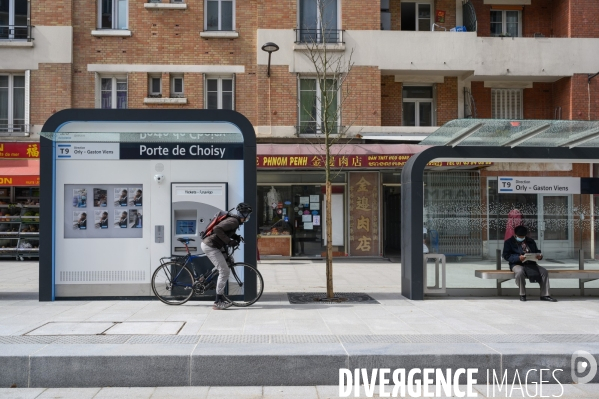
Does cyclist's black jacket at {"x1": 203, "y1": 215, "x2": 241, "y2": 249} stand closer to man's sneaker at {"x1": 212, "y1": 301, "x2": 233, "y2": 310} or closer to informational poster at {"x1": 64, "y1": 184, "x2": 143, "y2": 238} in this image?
man's sneaker at {"x1": 212, "y1": 301, "x2": 233, "y2": 310}

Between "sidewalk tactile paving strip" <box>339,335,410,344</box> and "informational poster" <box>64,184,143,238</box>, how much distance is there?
15.0 ft

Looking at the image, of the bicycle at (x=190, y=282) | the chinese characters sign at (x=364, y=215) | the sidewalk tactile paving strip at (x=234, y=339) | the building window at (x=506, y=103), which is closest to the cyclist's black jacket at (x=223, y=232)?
the bicycle at (x=190, y=282)

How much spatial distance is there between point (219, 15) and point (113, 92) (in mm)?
4301

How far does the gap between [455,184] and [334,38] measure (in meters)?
9.88

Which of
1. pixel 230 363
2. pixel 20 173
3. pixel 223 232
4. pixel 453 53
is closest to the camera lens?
pixel 230 363

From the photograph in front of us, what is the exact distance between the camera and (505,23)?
21.3 meters

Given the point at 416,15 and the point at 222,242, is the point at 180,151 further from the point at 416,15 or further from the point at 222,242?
the point at 416,15

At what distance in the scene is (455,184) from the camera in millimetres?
11359

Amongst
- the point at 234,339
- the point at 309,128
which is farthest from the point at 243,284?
the point at 309,128

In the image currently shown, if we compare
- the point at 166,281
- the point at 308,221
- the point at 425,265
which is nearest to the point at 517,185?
the point at 425,265

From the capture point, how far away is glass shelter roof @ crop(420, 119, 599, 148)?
1001 centimetres

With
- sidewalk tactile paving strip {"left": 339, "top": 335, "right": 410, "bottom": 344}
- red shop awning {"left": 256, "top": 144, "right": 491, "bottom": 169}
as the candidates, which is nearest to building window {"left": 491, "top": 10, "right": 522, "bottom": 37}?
red shop awning {"left": 256, "top": 144, "right": 491, "bottom": 169}

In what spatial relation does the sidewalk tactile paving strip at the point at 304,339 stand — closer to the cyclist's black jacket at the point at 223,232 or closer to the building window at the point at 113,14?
the cyclist's black jacket at the point at 223,232

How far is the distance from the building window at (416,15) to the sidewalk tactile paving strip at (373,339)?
1582cm
